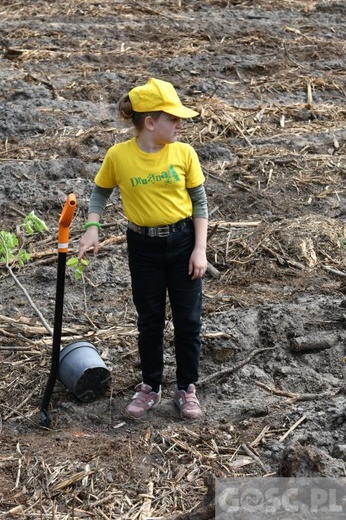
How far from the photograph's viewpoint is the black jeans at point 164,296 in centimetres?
442

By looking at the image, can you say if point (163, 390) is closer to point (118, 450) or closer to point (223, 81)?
point (118, 450)

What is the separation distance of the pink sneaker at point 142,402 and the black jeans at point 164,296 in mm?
48

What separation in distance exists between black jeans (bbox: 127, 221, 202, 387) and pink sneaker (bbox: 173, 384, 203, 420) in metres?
0.04

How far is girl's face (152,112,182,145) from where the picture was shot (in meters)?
4.27

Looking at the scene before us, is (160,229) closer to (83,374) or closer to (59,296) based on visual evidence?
(59,296)

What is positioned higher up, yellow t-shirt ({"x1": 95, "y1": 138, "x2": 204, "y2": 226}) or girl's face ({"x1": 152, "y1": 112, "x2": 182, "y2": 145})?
girl's face ({"x1": 152, "y1": 112, "x2": 182, "y2": 145})

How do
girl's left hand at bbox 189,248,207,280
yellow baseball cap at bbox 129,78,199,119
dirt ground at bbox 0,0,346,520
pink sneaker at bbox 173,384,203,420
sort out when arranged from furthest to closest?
1. pink sneaker at bbox 173,384,203,420
2. girl's left hand at bbox 189,248,207,280
3. yellow baseball cap at bbox 129,78,199,119
4. dirt ground at bbox 0,0,346,520

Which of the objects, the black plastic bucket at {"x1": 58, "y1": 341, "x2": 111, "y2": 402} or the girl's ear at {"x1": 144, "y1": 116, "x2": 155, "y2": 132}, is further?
the black plastic bucket at {"x1": 58, "y1": 341, "x2": 111, "y2": 402}

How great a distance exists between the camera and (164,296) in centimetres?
456

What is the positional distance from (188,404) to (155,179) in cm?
110

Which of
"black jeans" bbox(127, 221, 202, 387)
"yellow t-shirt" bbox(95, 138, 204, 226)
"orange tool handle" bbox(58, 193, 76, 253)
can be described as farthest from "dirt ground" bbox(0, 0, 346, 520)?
"yellow t-shirt" bbox(95, 138, 204, 226)

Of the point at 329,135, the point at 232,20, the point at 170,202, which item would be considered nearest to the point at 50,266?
the point at 170,202

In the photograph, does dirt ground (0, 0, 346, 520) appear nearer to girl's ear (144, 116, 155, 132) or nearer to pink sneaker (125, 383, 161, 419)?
pink sneaker (125, 383, 161, 419)

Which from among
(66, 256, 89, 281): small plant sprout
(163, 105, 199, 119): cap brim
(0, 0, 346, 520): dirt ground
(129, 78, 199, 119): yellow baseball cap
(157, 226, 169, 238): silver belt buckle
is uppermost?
(129, 78, 199, 119): yellow baseball cap
